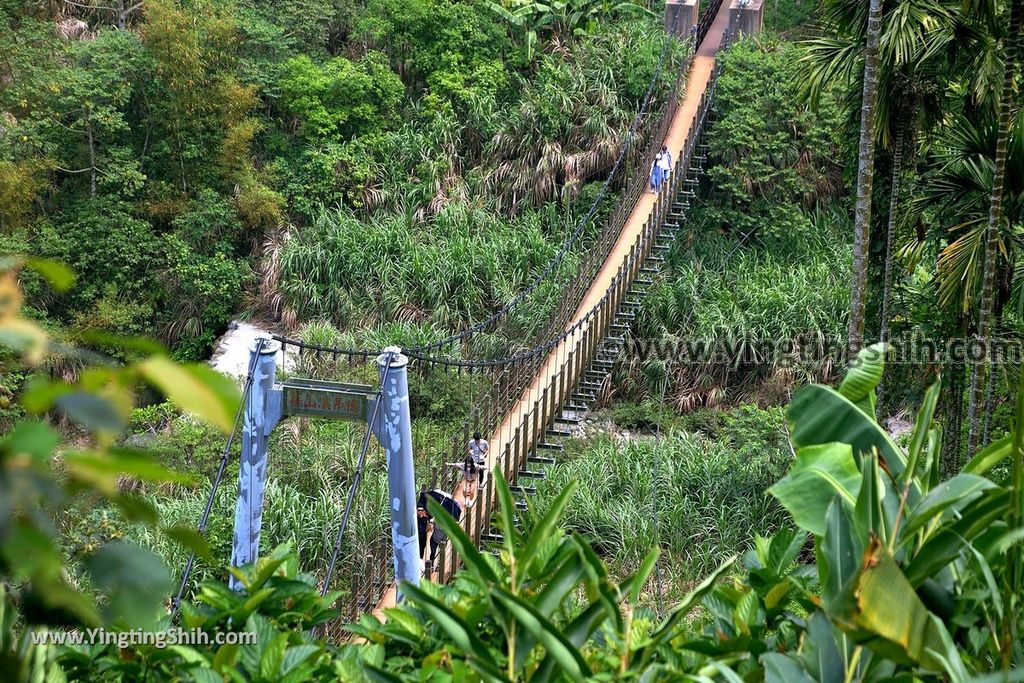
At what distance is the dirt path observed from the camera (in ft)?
34.4

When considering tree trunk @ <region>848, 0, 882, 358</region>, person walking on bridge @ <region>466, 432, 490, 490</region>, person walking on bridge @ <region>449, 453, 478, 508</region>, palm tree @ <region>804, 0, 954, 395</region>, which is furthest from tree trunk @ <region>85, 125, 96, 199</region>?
tree trunk @ <region>848, 0, 882, 358</region>

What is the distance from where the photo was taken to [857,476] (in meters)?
3.82

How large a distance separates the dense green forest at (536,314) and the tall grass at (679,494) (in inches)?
1.5

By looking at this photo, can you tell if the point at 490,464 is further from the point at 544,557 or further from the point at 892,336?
the point at 544,557

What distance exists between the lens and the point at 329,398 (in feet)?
24.8

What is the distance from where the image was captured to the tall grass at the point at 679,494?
410 inches

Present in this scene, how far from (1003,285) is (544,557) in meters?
6.91

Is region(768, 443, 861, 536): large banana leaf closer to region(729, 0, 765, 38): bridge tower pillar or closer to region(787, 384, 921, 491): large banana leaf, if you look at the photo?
region(787, 384, 921, 491): large banana leaf

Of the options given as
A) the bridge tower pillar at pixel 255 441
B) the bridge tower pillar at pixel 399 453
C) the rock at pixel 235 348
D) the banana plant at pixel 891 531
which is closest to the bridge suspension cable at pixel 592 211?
the rock at pixel 235 348

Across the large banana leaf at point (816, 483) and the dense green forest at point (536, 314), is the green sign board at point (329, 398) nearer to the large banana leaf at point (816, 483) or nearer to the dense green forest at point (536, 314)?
the dense green forest at point (536, 314)

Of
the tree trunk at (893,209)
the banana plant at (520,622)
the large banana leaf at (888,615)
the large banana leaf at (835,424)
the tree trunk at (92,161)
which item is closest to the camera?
the large banana leaf at (888,615)

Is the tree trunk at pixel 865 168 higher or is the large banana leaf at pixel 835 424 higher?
the tree trunk at pixel 865 168

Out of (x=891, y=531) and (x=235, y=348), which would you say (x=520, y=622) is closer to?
(x=891, y=531)

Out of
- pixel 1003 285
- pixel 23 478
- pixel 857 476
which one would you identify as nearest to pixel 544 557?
pixel 857 476
